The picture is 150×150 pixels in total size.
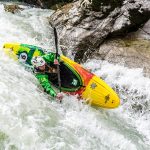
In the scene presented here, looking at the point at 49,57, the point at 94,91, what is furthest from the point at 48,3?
the point at 94,91

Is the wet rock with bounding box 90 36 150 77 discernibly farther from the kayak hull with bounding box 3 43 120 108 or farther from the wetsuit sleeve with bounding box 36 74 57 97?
the wetsuit sleeve with bounding box 36 74 57 97

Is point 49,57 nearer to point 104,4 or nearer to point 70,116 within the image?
point 70,116

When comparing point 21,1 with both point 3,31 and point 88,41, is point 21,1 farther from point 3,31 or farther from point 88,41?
point 88,41

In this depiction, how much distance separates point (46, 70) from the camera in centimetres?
1001

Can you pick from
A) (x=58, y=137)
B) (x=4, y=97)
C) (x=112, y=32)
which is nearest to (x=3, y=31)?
(x=112, y=32)

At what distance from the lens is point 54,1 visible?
17.5 meters

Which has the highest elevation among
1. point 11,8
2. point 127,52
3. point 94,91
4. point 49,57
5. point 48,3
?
point 49,57

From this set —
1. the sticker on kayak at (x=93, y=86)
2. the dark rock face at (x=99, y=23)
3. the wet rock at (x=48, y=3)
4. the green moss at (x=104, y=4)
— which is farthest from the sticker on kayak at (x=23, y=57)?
the wet rock at (x=48, y=3)

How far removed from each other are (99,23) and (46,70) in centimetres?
371

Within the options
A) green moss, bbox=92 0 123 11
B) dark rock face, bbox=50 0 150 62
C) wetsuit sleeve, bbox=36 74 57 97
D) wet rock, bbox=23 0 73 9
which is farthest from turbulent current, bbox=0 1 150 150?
wet rock, bbox=23 0 73 9

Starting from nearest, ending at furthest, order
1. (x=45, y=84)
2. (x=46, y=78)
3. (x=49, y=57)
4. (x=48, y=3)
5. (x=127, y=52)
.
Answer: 1. (x=45, y=84)
2. (x=46, y=78)
3. (x=49, y=57)
4. (x=127, y=52)
5. (x=48, y=3)

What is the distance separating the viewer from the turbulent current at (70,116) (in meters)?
7.38

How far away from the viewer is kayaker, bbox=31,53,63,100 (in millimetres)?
9391

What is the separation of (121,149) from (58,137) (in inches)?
60.8
